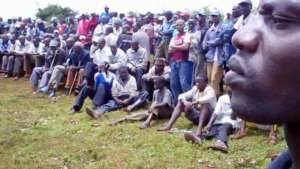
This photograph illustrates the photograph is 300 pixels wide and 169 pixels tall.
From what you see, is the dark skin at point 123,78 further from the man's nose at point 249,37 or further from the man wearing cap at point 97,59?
the man's nose at point 249,37

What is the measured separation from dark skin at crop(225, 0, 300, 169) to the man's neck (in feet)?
0.07

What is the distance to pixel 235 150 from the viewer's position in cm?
660

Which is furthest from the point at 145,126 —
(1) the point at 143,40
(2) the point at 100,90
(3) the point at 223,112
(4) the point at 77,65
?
(4) the point at 77,65

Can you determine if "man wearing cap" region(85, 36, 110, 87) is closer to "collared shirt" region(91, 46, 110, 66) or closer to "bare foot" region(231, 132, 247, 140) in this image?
"collared shirt" region(91, 46, 110, 66)

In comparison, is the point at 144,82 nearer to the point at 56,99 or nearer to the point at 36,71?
the point at 56,99

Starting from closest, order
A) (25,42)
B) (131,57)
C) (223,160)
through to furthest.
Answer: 1. (223,160)
2. (131,57)
3. (25,42)

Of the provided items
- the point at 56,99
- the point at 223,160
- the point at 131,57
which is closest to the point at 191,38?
the point at 131,57

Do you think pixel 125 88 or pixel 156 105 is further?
pixel 125 88

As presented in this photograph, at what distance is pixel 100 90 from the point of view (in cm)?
1037

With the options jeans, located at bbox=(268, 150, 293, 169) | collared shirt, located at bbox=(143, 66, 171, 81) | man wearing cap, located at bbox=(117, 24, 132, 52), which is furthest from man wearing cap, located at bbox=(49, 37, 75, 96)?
jeans, located at bbox=(268, 150, 293, 169)

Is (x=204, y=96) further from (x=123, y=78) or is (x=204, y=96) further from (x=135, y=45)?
(x=135, y=45)

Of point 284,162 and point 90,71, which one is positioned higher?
point 284,162

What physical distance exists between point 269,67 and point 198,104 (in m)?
7.14

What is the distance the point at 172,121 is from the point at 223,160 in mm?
1904
